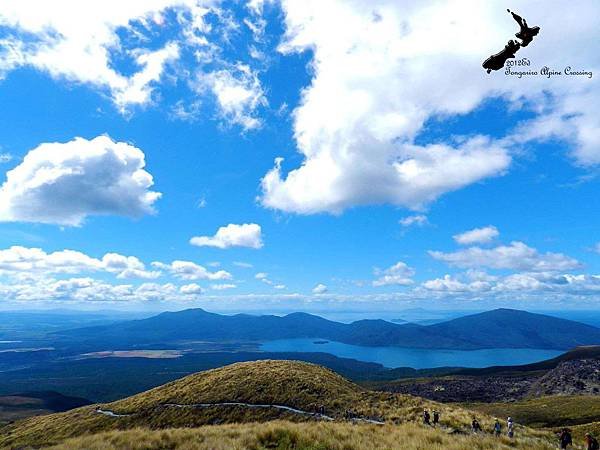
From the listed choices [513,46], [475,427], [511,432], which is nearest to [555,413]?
[475,427]

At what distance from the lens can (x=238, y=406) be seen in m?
57.8

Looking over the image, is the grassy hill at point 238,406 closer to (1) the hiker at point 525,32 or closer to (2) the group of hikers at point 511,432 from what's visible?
(2) the group of hikers at point 511,432

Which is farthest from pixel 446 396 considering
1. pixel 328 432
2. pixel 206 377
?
pixel 328 432

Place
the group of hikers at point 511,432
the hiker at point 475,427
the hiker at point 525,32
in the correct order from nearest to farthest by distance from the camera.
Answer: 1. the hiker at point 525,32
2. the group of hikers at point 511,432
3. the hiker at point 475,427

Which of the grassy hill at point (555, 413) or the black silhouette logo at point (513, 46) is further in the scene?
the grassy hill at point (555, 413)

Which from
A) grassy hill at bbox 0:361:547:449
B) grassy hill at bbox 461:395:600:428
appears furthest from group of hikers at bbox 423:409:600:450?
grassy hill at bbox 461:395:600:428

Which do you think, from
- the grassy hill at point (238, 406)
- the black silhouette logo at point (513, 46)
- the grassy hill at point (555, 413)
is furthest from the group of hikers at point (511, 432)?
the grassy hill at point (555, 413)

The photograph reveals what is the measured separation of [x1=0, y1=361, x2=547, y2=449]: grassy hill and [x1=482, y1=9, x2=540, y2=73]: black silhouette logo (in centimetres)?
3051

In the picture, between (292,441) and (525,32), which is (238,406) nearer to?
(292,441)

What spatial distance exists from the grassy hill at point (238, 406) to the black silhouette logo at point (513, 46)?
30.5 metres

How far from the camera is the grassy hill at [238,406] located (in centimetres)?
4775

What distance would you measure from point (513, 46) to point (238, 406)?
54697mm

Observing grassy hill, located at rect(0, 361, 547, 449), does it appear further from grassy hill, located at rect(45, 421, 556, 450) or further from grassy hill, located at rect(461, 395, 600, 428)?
grassy hill, located at rect(461, 395, 600, 428)

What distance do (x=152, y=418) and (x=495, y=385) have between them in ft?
522
